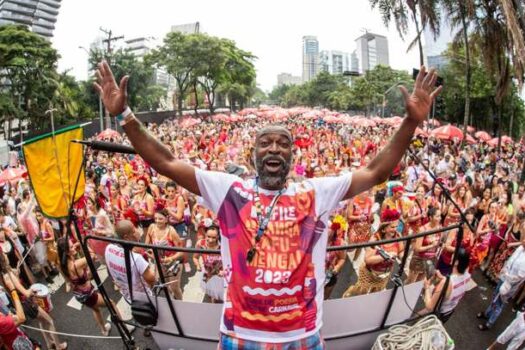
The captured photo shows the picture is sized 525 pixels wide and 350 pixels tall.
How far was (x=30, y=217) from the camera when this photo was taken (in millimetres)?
7078

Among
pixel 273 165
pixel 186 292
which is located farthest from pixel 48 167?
pixel 273 165

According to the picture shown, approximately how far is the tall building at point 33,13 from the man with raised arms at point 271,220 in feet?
364

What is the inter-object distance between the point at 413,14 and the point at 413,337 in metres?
21.1

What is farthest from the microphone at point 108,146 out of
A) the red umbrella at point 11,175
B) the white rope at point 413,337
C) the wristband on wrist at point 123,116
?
the red umbrella at point 11,175

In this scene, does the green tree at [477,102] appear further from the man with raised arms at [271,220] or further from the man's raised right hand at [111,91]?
the man's raised right hand at [111,91]

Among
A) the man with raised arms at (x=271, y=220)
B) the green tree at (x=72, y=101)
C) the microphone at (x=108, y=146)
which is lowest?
the man with raised arms at (x=271, y=220)

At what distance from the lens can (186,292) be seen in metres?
6.51

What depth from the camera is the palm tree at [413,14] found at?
19.5 metres

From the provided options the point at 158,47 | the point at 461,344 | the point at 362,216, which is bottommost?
the point at 461,344

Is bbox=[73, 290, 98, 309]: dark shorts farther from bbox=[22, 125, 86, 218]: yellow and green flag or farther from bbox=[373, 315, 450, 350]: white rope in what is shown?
bbox=[373, 315, 450, 350]: white rope

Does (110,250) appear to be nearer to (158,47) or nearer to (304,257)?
(304,257)

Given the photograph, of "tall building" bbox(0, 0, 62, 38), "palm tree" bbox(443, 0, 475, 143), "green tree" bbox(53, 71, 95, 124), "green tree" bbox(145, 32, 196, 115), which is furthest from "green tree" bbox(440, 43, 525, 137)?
"tall building" bbox(0, 0, 62, 38)

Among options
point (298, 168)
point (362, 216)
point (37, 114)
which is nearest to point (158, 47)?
point (37, 114)

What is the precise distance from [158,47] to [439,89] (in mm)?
46625
